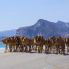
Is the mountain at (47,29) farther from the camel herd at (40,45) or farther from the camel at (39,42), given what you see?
the camel at (39,42)

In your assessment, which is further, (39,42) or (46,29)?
(46,29)

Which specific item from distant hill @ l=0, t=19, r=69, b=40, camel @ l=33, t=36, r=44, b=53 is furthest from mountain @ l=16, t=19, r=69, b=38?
camel @ l=33, t=36, r=44, b=53

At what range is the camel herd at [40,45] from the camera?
32.2 m

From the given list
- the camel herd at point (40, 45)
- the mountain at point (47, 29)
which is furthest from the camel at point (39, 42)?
the mountain at point (47, 29)

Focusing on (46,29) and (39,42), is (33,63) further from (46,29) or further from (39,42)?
(46,29)

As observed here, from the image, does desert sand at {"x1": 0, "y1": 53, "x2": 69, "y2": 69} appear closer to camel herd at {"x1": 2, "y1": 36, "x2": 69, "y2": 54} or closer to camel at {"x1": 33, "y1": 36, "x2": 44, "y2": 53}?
camel herd at {"x1": 2, "y1": 36, "x2": 69, "y2": 54}

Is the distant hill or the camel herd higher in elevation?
the distant hill

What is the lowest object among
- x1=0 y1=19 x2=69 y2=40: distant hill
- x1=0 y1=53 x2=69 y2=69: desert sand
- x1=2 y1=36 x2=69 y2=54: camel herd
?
x1=0 y1=53 x2=69 y2=69: desert sand

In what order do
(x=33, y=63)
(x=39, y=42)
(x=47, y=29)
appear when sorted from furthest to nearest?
(x=47, y=29), (x=39, y=42), (x=33, y=63)

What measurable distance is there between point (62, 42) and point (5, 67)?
48.4 feet

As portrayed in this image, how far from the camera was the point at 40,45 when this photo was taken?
33344 mm

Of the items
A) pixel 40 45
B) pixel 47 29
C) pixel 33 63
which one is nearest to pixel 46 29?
pixel 47 29

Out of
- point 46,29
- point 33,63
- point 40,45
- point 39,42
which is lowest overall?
point 33,63

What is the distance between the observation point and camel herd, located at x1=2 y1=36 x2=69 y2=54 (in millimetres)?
32188
